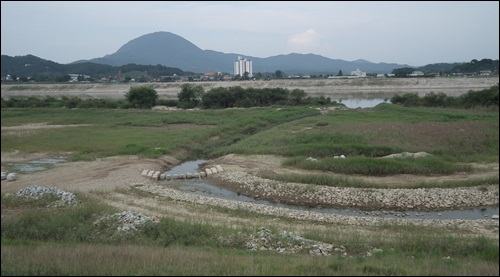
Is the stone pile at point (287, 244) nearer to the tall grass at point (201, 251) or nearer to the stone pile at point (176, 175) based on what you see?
the tall grass at point (201, 251)

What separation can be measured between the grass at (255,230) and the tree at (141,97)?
117 ft

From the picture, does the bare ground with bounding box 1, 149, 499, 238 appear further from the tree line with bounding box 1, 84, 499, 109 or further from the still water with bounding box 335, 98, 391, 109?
the still water with bounding box 335, 98, 391, 109

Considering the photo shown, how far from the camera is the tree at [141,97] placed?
68375 millimetres

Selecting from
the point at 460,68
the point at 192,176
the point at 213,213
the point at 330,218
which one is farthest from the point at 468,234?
the point at 460,68

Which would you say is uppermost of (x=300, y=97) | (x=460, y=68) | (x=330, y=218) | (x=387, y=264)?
(x=460, y=68)

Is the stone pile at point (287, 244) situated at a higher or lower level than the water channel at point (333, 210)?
higher

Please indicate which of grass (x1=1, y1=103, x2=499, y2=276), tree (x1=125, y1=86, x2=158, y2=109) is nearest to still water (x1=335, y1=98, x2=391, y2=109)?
tree (x1=125, y1=86, x2=158, y2=109)

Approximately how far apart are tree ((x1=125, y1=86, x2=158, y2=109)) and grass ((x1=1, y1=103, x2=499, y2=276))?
117 feet

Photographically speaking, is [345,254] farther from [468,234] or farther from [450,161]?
[450,161]

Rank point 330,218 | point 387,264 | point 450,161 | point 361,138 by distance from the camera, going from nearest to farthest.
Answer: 1. point 387,264
2. point 330,218
3. point 450,161
4. point 361,138

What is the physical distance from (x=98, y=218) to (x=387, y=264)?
961cm

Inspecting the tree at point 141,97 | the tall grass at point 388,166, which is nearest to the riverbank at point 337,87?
the tree at point 141,97

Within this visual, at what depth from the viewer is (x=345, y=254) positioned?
10508mm

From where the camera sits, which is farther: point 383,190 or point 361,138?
point 361,138
